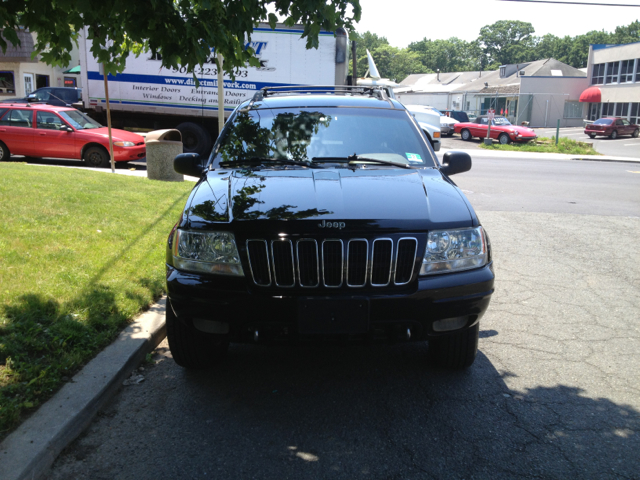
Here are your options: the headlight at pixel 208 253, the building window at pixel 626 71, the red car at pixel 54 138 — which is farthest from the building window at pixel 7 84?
the building window at pixel 626 71

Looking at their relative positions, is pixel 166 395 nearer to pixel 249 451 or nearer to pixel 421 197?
pixel 249 451

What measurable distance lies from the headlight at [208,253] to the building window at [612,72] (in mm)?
57015

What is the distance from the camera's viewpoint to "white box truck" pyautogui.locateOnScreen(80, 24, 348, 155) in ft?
56.7

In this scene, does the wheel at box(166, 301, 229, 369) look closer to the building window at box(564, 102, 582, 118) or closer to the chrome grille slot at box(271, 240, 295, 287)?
the chrome grille slot at box(271, 240, 295, 287)

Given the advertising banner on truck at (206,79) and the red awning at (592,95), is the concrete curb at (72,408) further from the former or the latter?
the red awning at (592,95)

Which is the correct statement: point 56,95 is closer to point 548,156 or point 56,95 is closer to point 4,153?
point 4,153

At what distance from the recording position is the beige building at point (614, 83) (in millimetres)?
48844

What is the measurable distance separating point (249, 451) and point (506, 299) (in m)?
3.33

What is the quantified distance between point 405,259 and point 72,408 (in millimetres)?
1957

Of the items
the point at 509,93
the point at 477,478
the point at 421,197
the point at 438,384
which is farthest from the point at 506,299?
the point at 509,93

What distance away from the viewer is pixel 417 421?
327 centimetres

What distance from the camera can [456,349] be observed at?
375cm

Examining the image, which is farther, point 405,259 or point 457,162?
point 457,162

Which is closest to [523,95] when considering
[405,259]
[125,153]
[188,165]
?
[125,153]
